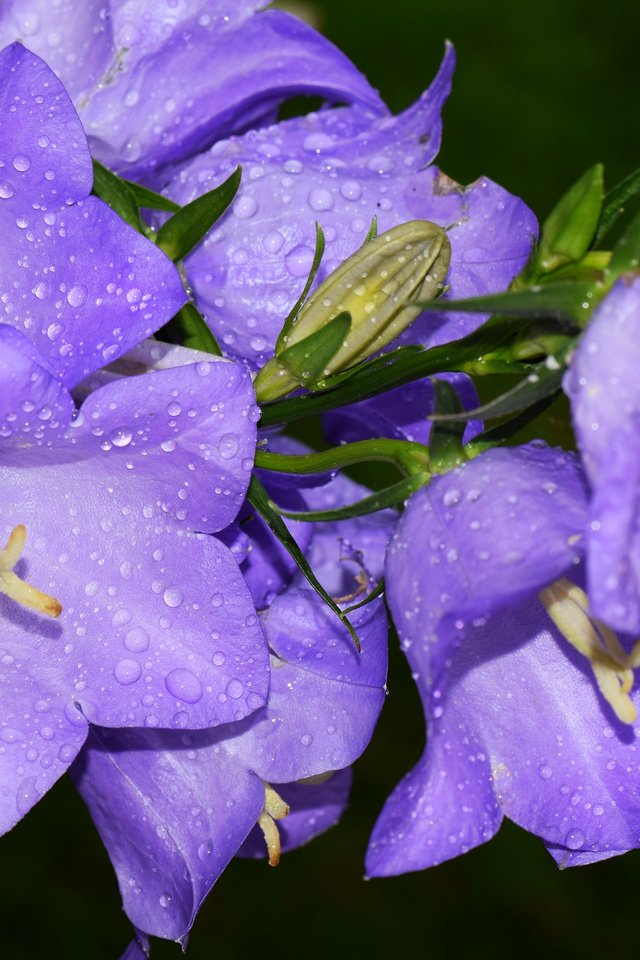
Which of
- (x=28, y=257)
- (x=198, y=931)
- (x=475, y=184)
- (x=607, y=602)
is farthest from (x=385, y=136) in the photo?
(x=198, y=931)

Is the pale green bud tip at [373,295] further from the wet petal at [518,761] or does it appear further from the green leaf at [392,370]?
the wet petal at [518,761]

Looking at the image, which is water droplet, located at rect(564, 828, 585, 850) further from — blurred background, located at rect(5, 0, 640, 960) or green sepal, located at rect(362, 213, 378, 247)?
blurred background, located at rect(5, 0, 640, 960)

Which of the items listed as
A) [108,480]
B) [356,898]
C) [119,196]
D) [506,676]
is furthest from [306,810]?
[356,898]

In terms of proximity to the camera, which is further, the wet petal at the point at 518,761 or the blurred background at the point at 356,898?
the blurred background at the point at 356,898

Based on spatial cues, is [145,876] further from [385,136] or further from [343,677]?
[385,136]

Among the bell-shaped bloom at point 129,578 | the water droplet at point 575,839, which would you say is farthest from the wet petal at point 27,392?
the water droplet at point 575,839

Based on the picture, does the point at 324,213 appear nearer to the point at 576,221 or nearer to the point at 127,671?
the point at 576,221
